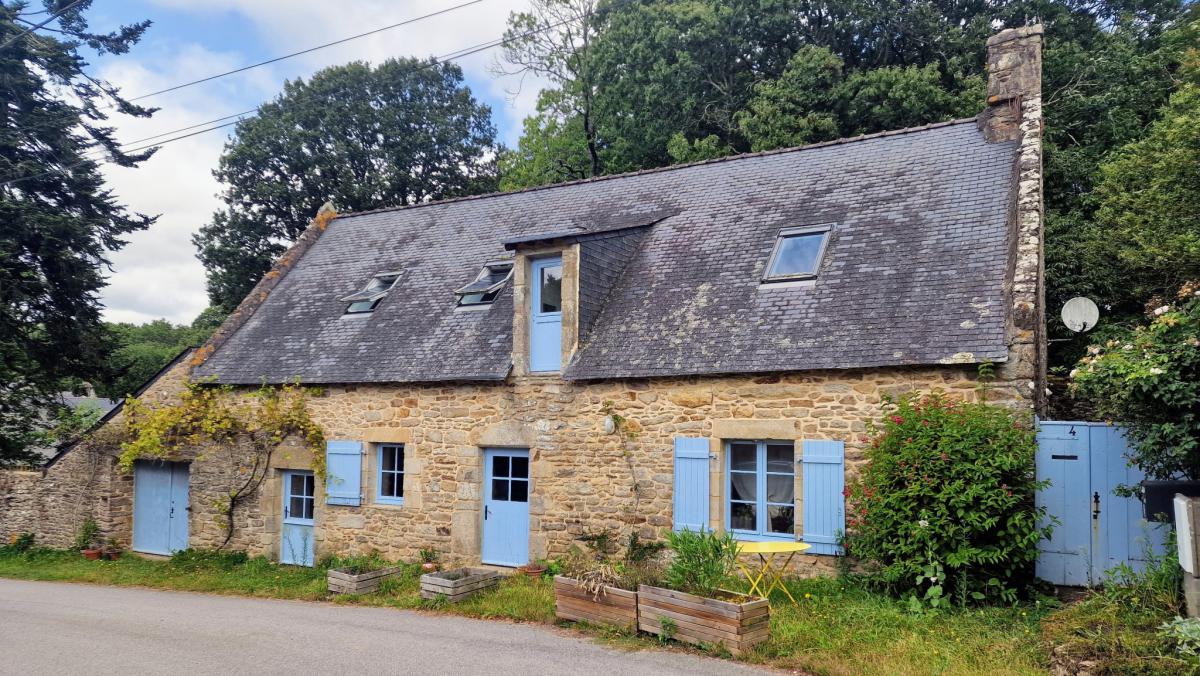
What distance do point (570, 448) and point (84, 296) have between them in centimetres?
1327

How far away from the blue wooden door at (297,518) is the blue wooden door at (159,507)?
219cm

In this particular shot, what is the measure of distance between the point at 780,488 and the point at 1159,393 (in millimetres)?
4151

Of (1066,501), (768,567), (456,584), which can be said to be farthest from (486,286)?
(1066,501)

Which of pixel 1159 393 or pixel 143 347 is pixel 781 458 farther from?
pixel 143 347

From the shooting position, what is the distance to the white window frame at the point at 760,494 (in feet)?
31.7

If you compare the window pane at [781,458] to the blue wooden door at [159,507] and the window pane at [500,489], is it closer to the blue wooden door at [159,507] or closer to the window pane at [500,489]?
the window pane at [500,489]

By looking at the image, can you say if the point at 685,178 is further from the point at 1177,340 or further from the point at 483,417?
the point at 1177,340

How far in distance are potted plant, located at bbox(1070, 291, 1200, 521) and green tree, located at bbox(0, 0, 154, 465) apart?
18.5m

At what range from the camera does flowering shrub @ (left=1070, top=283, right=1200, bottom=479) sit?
21.5ft

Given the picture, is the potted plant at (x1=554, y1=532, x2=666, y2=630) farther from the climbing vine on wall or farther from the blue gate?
the climbing vine on wall

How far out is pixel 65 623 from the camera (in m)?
9.43

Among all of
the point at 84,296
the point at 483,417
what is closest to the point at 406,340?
the point at 483,417

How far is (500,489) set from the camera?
466 inches

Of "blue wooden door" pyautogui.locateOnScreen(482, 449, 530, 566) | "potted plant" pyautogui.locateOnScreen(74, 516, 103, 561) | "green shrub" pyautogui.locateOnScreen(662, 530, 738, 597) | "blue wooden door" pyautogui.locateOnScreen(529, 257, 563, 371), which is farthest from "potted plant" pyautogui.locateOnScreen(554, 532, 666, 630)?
"potted plant" pyautogui.locateOnScreen(74, 516, 103, 561)
